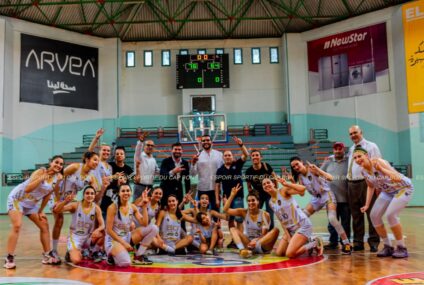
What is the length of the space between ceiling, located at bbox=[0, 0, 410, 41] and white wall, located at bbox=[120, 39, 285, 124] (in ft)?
1.62

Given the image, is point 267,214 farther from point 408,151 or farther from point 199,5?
point 199,5

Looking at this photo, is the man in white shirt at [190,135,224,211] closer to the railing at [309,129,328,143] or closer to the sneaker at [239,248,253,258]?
the sneaker at [239,248,253,258]

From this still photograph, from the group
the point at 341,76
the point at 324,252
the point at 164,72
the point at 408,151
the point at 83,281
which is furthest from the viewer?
the point at 164,72

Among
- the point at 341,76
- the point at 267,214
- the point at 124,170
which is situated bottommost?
the point at 267,214

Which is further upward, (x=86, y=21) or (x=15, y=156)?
(x=86, y=21)

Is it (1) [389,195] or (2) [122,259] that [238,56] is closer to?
(1) [389,195]

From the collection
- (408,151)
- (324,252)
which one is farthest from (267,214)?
(408,151)

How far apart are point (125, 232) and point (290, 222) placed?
279 centimetres

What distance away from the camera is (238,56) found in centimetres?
2544

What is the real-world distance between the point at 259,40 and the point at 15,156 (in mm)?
15445

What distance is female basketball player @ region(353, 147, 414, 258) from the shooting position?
6.48 metres

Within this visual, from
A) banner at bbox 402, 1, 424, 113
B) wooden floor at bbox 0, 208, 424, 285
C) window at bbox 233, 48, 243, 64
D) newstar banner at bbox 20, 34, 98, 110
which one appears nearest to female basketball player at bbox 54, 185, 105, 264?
wooden floor at bbox 0, 208, 424, 285

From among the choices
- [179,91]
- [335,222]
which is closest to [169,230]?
[335,222]

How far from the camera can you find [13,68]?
823 inches
